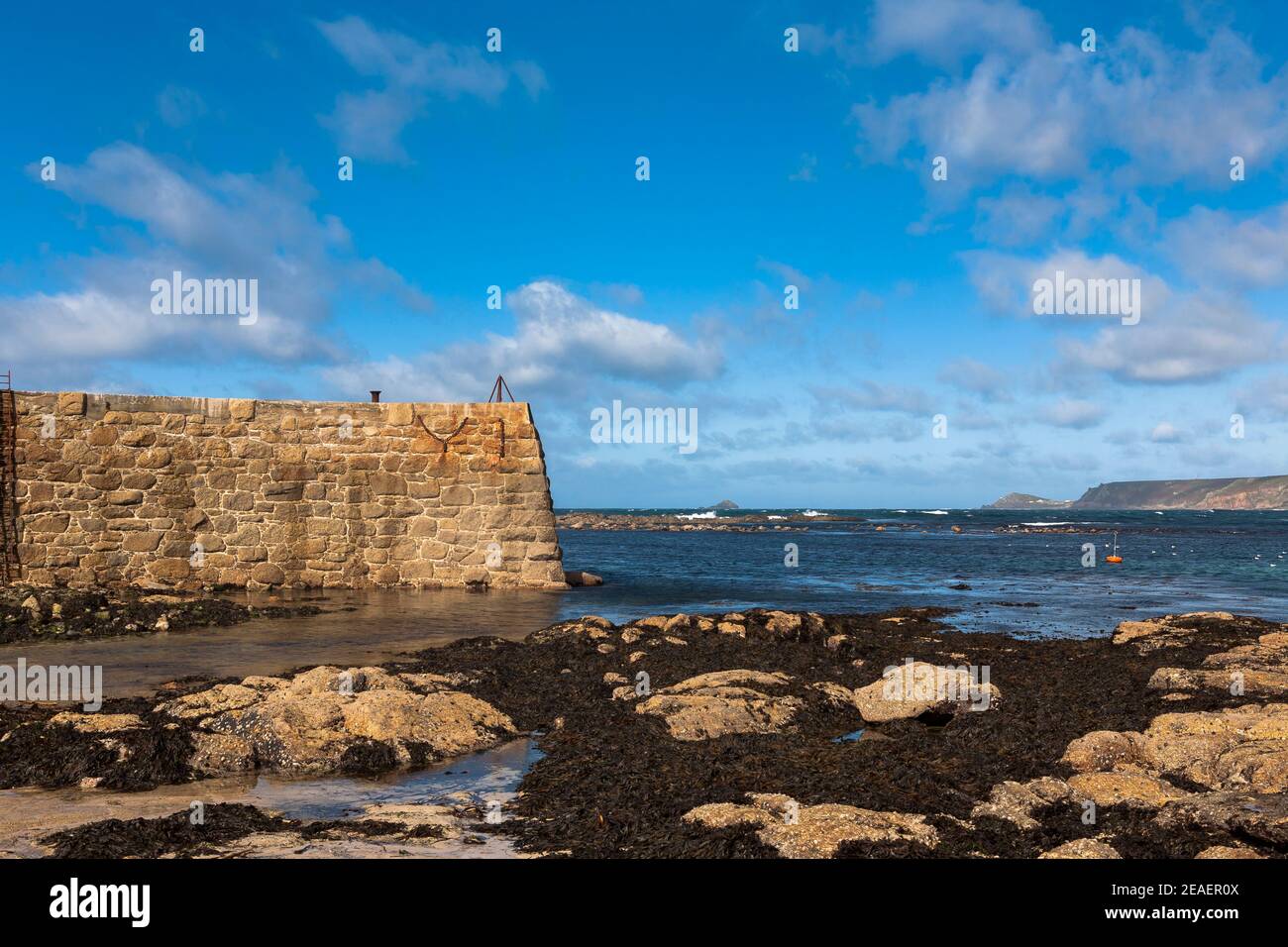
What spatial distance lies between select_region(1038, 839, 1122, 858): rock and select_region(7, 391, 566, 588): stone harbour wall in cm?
1452

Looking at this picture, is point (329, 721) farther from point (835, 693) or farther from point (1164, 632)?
point (1164, 632)

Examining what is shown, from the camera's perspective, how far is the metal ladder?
15.5 m

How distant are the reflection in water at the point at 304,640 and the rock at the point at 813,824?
6.31 metres

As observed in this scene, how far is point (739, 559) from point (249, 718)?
28379 millimetres

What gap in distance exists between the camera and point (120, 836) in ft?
15.2

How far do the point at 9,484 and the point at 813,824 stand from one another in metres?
16.2

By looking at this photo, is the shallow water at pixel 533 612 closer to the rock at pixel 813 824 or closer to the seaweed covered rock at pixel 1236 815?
the rock at pixel 813 824

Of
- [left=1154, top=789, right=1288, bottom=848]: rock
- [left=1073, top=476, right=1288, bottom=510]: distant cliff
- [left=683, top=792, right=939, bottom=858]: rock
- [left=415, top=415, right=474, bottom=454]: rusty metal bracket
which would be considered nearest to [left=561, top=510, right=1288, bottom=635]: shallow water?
[left=415, top=415, right=474, bottom=454]: rusty metal bracket

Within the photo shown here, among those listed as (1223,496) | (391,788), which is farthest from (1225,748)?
(1223,496)

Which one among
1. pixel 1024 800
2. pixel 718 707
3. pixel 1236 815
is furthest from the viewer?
pixel 718 707

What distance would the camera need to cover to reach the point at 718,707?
751 centimetres

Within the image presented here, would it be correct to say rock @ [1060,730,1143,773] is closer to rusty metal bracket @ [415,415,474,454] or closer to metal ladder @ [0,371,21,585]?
rusty metal bracket @ [415,415,474,454]

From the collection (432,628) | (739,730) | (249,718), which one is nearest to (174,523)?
(432,628)
